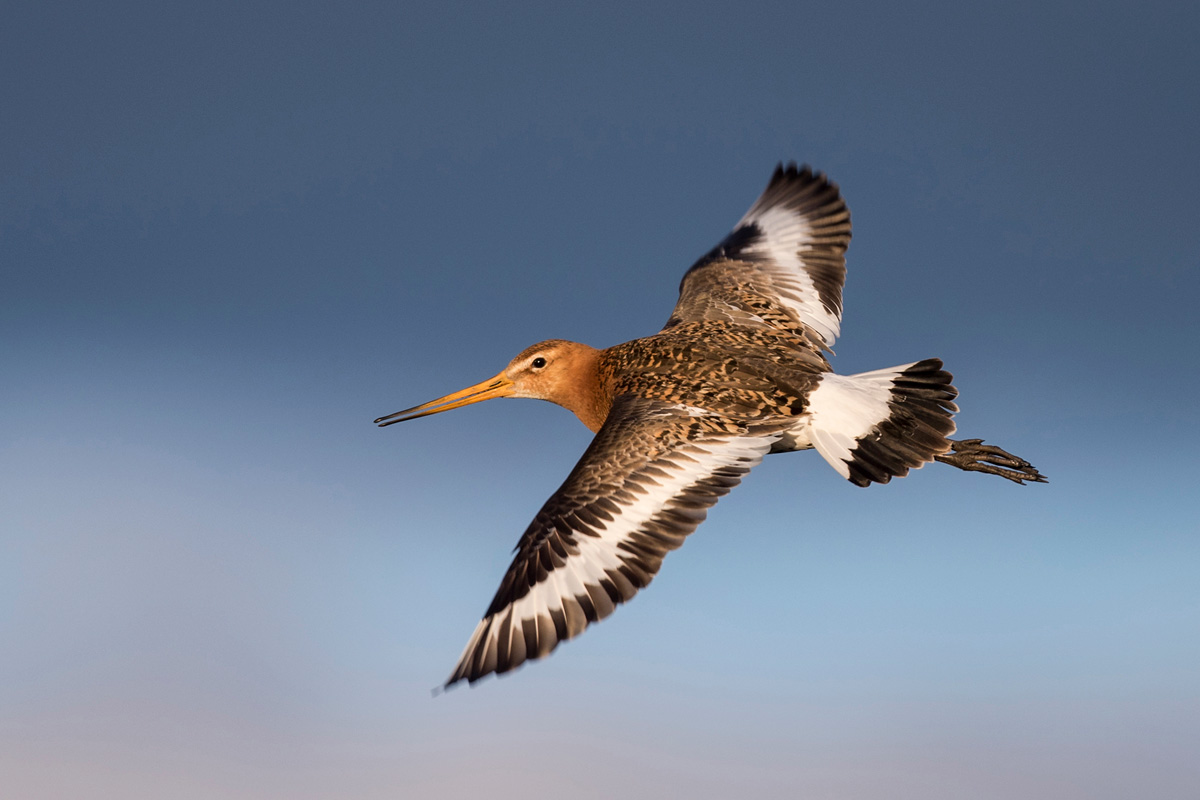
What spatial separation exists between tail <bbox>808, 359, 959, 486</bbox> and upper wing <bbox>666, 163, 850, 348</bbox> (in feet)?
3.49

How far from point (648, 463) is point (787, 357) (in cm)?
162

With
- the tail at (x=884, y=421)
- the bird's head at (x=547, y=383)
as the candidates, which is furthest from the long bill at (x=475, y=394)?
the tail at (x=884, y=421)

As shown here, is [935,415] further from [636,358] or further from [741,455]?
[636,358]

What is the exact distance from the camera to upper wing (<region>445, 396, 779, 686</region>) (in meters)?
3.88

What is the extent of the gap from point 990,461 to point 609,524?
281 cm

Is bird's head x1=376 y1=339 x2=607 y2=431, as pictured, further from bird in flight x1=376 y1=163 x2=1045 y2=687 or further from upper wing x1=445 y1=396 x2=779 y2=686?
upper wing x1=445 y1=396 x2=779 y2=686

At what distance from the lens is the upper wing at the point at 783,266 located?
6426 millimetres

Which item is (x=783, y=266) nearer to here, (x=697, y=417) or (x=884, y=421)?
(x=884, y=421)

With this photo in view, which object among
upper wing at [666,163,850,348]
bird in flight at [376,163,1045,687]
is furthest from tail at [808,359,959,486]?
upper wing at [666,163,850,348]

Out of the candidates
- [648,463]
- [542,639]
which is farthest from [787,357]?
[542,639]

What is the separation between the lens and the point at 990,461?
5.55m

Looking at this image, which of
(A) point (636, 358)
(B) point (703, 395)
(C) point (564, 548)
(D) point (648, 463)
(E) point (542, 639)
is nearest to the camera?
(E) point (542, 639)

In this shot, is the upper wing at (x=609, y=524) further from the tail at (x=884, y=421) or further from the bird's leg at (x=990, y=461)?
the bird's leg at (x=990, y=461)

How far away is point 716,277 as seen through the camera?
22.5ft
